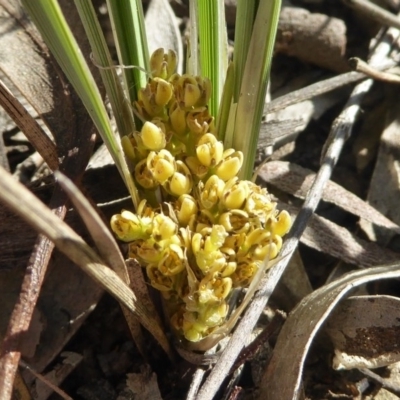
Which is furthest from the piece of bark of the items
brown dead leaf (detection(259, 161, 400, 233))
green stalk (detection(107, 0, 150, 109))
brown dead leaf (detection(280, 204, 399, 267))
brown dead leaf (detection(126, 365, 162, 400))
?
brown dead leaf (detection(126, 365, 162, 400))

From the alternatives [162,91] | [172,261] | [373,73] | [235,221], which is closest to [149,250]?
[172,261]

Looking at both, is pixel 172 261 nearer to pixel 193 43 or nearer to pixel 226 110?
pixel 226 110

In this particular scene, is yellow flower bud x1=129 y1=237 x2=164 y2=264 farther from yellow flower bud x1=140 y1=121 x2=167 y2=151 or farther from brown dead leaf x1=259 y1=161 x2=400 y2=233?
brown dead leaf x1=259 y1=161 x2=400 y2=233

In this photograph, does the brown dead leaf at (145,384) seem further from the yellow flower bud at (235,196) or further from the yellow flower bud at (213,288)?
the yellow flower bud at (235,196)

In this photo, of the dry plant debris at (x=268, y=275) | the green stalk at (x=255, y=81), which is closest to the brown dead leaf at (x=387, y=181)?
the dry plant debris at (x=268, y=275)

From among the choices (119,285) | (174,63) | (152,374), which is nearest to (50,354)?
(152,374)

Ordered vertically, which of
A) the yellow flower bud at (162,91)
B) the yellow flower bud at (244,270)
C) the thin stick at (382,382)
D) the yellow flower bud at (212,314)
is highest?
the yellow flower bud at (162,91)
